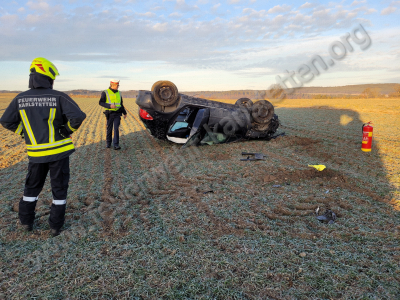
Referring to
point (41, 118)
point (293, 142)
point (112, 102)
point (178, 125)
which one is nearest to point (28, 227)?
point (41, 118)

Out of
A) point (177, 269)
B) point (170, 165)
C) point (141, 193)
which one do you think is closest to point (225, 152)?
point (170, 165)

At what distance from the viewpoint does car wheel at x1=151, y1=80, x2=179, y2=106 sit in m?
7.21

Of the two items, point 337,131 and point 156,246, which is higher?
point 337,131

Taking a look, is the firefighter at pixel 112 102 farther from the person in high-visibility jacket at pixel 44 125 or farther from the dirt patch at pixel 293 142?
the dirt patch at pixel 293 142

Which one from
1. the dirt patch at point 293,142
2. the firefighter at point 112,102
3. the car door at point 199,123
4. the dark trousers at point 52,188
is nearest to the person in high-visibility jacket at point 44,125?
the dark trousers at point 52,188

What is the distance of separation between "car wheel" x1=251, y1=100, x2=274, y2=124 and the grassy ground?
256 cm

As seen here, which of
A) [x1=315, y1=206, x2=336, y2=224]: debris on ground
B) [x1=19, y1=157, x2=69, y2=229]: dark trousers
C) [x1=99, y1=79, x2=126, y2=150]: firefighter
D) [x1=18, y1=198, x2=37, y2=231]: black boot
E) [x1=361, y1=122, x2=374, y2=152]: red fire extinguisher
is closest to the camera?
[x1=19, y1=157, x2=69, y2=229]: dark trousers

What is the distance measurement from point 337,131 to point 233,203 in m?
8.70

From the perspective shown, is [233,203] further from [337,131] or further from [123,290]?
[337,131]

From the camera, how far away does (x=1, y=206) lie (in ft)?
14.0

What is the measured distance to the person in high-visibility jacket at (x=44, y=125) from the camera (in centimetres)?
314

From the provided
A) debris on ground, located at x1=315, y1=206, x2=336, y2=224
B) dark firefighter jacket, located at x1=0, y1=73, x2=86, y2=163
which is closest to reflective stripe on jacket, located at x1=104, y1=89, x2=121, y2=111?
dark firefighter jacket, located at x1=0, y1=73, x2=86, y2=163

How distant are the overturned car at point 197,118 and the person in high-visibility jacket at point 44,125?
4009 mm

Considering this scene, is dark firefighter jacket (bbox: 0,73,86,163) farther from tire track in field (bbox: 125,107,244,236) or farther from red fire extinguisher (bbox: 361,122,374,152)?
red fire extinguisher (bbox: 361,122,374,152)
